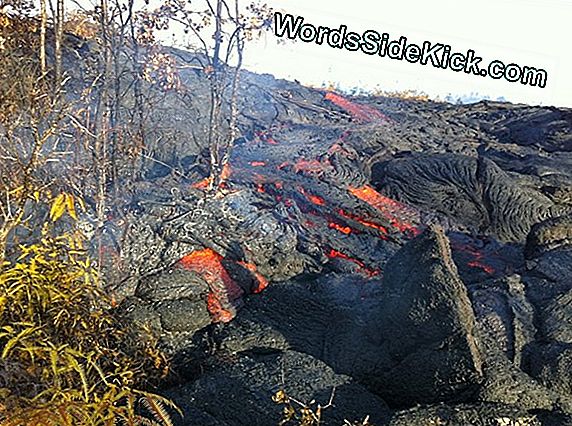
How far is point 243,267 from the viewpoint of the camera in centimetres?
Result: 633

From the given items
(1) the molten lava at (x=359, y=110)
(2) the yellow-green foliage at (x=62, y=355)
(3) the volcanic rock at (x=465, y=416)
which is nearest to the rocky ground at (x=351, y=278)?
(3) the volcanic rock at (x=465, y=416)

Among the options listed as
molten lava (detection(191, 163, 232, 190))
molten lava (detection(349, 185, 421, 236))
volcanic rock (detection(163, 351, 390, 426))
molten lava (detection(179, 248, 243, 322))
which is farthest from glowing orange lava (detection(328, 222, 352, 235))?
volcanic rock (detection(163, 351, 390, 426))

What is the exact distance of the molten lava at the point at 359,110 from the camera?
14.7 m

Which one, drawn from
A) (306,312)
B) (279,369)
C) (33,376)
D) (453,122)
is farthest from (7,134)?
(453,122)

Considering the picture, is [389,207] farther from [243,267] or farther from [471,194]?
[243,267]

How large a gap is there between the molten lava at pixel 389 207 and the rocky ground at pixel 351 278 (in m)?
0.04

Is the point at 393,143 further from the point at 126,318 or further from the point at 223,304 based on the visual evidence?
the point at 126,318

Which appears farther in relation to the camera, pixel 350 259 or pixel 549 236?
pixel 350 259

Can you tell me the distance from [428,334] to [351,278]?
1847mm

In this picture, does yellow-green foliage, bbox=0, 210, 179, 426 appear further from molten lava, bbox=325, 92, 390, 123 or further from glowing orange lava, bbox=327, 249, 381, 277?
molten lava, bbox=325, 92, 390, 123

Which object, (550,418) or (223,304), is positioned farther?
(223,304)

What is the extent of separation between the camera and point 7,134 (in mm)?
4012

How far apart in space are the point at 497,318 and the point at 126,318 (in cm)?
296

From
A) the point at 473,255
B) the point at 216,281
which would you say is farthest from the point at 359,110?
the point at 216,281
